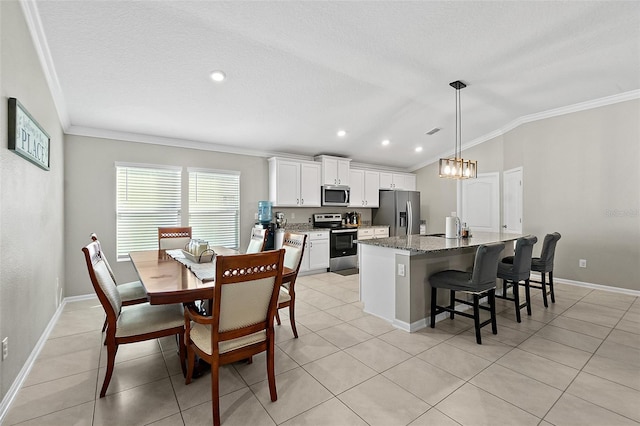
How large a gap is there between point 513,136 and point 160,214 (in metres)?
6.33

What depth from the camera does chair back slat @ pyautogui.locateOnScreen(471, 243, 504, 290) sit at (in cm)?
277

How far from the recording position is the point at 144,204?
4422mm

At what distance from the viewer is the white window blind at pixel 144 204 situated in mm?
4270

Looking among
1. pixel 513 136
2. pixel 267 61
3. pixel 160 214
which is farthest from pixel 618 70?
pixel 160 214

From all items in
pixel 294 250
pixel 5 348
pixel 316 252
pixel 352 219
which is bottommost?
pixel 5 348

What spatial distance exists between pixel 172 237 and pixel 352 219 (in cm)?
381

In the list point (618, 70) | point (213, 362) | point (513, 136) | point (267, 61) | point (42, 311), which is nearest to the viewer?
point (213, 362)

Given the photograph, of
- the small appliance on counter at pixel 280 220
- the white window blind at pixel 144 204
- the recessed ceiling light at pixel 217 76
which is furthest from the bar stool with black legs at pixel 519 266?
the white window blind at pixel 144 204

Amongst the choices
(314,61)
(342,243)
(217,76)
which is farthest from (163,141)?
(342,243)

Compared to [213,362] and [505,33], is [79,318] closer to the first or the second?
[213,362]

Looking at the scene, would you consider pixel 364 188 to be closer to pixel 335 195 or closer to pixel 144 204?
pixel 335 195

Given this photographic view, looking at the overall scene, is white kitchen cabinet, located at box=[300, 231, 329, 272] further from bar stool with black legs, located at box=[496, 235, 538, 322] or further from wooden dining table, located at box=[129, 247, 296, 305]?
bar stool with black legs, located at box=[496, 235, 538, 322]

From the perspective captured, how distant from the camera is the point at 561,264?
4918mm

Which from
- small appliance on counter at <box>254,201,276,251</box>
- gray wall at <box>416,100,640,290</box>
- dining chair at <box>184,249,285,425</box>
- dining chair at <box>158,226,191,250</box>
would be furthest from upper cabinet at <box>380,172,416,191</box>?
→ dining chair at <box>184,249,285,425</box>
